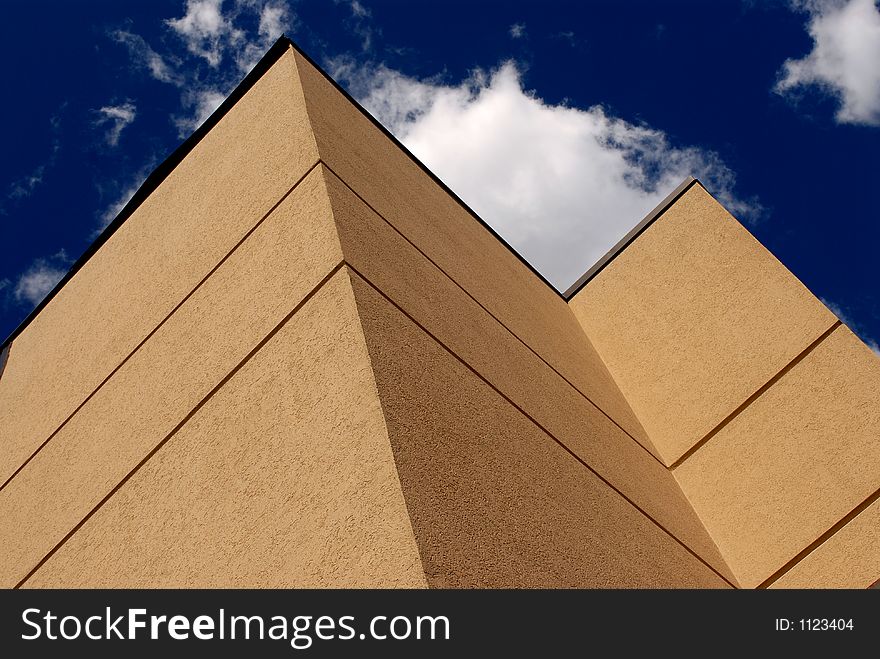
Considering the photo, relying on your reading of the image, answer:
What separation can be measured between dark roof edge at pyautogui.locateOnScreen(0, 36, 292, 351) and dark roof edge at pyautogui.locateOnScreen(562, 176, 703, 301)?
3.20 metres

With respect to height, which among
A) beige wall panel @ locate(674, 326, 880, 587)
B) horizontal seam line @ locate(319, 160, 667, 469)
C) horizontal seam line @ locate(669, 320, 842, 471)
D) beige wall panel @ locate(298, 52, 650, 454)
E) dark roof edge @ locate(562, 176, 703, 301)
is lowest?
beige wall panel @ locate(674, 326, 880, 587)

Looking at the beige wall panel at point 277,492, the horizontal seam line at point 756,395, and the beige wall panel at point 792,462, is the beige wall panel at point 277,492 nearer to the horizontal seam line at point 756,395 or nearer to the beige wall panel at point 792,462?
the beige wall panel at point 792,462

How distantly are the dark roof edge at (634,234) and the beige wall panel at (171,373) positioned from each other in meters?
3.67

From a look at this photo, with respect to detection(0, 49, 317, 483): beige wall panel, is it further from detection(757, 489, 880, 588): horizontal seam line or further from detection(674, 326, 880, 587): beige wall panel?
detection(757, 489, 880, 588): horizontal seam line

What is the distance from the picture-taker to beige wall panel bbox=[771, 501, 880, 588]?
425 cm

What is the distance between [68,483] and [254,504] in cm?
157

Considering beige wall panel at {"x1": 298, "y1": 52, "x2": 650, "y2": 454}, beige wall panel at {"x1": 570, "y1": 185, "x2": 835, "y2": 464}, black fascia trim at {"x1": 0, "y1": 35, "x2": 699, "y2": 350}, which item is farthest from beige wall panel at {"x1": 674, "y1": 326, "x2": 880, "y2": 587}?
black fascia trim at {"x1": 0, "y1": 35, "x2": 699, "y2": 350}

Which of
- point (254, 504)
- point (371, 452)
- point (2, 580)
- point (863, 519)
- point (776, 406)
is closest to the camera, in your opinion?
point (371, 452)

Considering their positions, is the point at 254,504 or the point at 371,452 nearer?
the point at 371,452

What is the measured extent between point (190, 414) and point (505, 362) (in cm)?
156
